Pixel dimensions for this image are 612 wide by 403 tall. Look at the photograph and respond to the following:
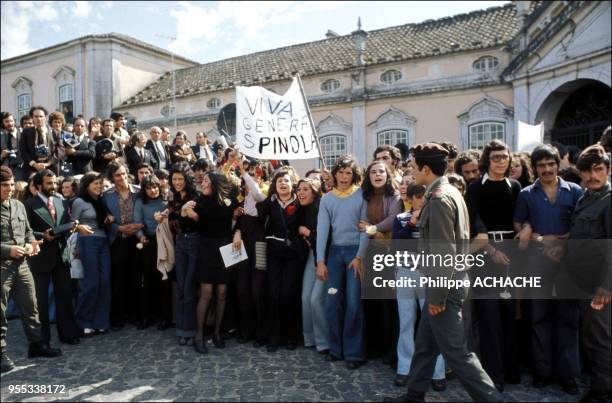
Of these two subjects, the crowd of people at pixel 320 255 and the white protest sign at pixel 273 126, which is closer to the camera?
the crowd of people at pixel 320 255

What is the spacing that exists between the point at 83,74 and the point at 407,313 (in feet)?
92.7

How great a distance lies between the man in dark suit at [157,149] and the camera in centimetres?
918

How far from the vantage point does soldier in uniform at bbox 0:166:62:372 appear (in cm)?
469

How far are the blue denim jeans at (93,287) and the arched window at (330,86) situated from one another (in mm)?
16796

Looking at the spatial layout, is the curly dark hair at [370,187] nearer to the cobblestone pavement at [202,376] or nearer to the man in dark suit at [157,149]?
the cobblestone pavement at [202,376]

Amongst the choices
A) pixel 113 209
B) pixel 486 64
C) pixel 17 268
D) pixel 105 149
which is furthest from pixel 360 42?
pixel 17 268

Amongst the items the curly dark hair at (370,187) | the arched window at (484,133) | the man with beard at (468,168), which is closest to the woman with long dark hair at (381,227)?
the curly dark hair at (370,187)

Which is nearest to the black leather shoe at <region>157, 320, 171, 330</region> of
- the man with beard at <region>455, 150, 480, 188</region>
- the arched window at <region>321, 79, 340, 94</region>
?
the man with beard at <region>455, 150, 480, 188</region>

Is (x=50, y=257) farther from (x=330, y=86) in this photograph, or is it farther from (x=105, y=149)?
(x=330, y=86)

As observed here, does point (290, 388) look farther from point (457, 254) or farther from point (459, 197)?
point (459, 197)

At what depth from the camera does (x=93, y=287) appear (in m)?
5.91

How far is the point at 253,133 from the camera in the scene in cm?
599

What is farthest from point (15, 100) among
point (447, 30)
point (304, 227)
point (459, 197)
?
point (459, 197)

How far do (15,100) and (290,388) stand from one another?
110ft
